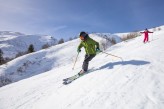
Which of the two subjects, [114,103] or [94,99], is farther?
[94,99]

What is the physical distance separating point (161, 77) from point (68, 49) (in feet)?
105

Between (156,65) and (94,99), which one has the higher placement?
(156,65)

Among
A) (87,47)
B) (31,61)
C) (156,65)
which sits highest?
(87,47)

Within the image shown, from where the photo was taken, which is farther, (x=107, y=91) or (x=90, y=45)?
(x=90, y=45)

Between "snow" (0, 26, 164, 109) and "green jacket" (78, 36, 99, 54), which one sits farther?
"green jacket" (78, 36, 99, 54)

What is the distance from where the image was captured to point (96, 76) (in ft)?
32.3

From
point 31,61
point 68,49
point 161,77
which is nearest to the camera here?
point 161,77

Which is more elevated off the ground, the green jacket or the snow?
the green jacket

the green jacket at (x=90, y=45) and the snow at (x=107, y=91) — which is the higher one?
the green jacket at (x=90, y=45)

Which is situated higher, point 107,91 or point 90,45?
point 90,45

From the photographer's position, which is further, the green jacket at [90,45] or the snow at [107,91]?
the green jacket at [90,45]

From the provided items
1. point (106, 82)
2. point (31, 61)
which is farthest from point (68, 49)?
point (106, 82)

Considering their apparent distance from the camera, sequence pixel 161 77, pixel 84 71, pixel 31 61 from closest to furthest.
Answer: pixel 161 77 → pixel 84 71 → pixel 31 61

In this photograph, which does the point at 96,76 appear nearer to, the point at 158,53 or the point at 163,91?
the point at 163,91
